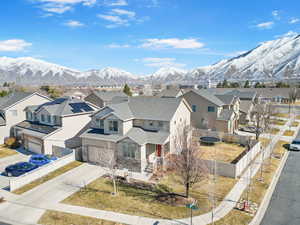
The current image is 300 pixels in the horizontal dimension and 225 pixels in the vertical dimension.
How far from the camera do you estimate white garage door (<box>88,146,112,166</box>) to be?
2281 cm

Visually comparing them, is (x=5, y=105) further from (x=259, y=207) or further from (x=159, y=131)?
(x=259, y=207)

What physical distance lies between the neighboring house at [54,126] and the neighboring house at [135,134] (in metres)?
4.41

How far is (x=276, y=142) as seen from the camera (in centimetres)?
3144

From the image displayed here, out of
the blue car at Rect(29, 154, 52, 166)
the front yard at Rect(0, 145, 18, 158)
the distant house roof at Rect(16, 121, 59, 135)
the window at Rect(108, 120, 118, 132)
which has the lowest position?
the front yard at Rect(0, 145, 18, 158)

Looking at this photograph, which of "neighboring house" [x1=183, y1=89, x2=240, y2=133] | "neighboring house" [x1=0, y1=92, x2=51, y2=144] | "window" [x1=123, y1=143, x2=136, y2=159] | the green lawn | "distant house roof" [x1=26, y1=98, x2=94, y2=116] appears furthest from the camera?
"neighboring house" [x1=183, y1=89, x2=240, y2=133]

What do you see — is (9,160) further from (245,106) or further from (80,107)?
(245,106)

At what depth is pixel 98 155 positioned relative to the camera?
23.8 meters

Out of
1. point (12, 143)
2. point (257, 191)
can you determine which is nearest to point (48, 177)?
point (12, 143)

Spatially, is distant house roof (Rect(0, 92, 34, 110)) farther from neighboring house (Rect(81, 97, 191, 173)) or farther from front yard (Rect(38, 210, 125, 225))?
front yard (Rect(38, 210, 125, 225))

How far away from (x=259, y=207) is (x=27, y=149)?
30.0 metres

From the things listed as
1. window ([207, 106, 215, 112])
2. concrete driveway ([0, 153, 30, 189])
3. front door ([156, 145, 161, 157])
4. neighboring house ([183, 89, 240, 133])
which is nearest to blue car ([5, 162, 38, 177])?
concrete driveway ([0, 153, 30, 189])

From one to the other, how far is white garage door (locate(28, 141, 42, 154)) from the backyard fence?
523cm

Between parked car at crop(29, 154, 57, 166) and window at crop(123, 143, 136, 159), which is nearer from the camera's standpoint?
window at crop(123, 143, 136, 159)

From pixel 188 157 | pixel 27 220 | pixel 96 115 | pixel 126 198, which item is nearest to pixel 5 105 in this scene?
pixel 96 115
